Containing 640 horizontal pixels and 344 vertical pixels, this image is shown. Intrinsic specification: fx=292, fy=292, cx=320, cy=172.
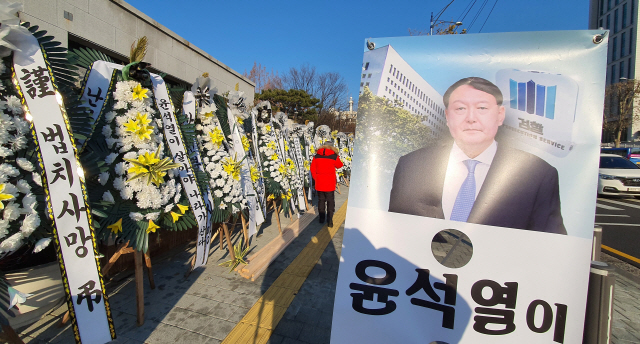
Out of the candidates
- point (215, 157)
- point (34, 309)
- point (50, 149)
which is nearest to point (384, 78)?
point (50, 149)

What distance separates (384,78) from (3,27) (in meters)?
2.12

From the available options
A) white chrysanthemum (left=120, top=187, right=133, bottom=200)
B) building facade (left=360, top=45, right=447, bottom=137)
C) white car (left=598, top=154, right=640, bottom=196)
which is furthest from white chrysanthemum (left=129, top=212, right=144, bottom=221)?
white car (left=598, top=154, right=640, bottom=196)

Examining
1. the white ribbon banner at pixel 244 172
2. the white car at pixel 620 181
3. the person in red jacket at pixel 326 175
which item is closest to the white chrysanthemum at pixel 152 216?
the white ribbon banner at pixel 244 172

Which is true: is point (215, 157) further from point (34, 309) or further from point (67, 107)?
point (34, 309)

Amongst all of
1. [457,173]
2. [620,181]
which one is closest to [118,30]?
[457,173]

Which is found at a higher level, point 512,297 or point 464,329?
point 512,297

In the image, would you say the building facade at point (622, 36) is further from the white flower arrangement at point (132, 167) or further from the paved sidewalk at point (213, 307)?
the white flower arrangement at point (132, 167)

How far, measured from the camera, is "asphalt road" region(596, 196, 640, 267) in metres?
5.16

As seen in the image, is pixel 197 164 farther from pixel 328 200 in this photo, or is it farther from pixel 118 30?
pixel 118 30

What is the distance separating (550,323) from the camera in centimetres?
136

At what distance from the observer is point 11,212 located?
1628 millimetres

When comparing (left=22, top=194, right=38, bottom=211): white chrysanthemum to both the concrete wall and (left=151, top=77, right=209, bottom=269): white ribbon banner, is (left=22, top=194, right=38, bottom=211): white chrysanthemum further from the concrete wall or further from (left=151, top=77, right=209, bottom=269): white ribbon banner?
the concrete wall

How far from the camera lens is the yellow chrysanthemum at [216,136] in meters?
3.42

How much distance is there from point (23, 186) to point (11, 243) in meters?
0.33
